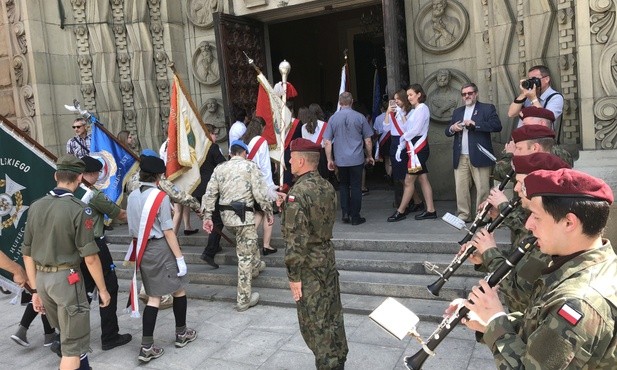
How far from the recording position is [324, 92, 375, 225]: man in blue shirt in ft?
23.5

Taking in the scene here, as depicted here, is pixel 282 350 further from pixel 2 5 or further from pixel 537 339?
pixel 2 5

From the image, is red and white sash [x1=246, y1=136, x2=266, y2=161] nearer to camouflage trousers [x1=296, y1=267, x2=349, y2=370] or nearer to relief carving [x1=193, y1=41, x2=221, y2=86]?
camouflage trousers [x1=296, y1=267, x2=349, y2=370]

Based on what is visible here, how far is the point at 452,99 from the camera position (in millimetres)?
8008

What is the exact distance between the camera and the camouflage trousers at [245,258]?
555 cm

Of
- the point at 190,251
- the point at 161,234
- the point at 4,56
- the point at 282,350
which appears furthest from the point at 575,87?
the point at 4,56

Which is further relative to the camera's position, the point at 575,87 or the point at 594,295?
the point at 575,87

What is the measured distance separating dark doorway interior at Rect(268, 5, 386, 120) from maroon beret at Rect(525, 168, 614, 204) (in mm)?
12179

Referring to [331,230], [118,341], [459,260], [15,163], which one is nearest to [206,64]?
[15,163]

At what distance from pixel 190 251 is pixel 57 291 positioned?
3.47 metres

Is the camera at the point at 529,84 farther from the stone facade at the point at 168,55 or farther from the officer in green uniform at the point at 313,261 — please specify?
the officer in green uniform at the point at 313,261

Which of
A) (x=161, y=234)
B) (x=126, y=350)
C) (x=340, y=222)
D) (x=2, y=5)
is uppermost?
(x=2, y=5)

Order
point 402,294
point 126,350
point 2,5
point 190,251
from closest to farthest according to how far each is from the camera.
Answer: point 126,350, point 402,294, point 190,251, point 2,5

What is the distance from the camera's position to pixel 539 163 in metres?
2.62

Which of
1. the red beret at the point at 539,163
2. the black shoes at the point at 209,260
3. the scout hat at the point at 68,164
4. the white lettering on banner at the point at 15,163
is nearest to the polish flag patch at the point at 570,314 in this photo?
the red beret at the point at 539,163
